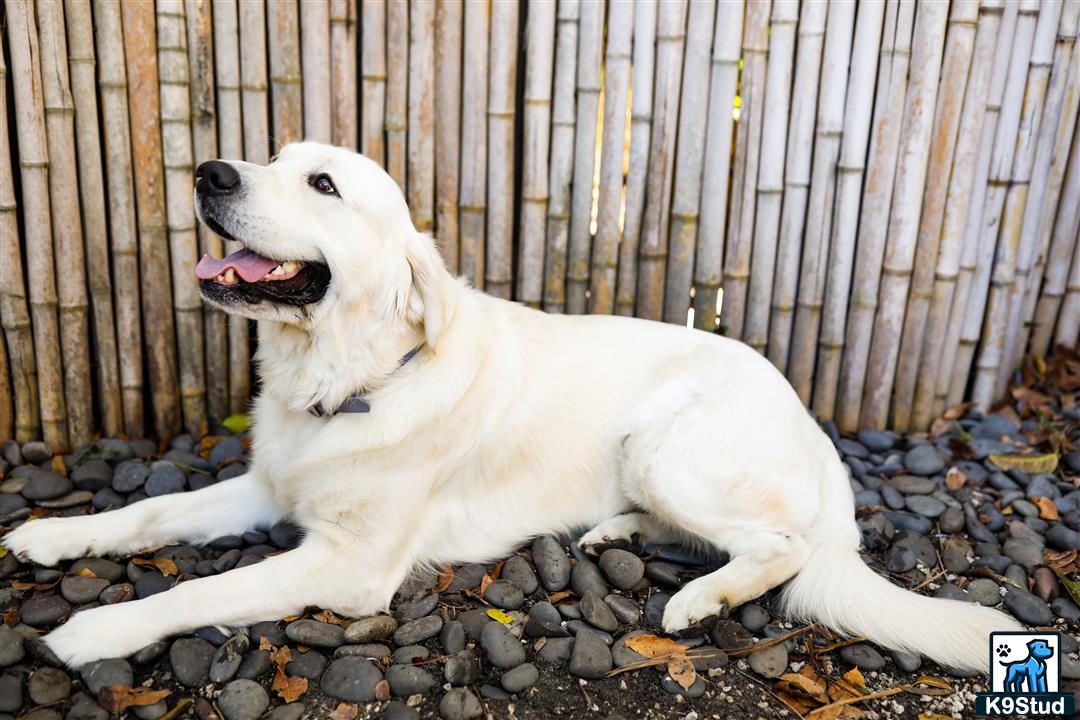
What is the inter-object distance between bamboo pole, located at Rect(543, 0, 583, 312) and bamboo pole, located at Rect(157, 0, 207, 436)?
1.37 meters

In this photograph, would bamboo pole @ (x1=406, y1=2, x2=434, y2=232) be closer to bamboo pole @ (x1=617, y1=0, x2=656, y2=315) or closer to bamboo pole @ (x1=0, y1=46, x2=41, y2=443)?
bamboo pole @ (x1=617, y1=0, x2=656, y2=315)

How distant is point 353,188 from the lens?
8.29 feet

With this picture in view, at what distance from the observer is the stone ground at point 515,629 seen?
232cm

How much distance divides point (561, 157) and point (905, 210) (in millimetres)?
1408

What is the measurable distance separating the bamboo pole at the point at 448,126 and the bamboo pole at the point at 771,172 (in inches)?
47.7

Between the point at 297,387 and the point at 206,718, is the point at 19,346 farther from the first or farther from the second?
the point at 206,718

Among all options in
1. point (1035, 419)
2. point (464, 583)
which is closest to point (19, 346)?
point (464, 583)

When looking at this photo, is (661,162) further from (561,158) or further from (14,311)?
(14,311)

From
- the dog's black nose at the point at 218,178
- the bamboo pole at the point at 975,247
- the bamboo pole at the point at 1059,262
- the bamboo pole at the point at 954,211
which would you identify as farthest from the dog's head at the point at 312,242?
the bamboo pole at the point at 1059,262

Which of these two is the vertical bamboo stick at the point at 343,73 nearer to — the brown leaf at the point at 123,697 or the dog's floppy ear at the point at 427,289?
the dog's floppy ear at the point at 427,289

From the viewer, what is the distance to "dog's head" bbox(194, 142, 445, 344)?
2410 mm

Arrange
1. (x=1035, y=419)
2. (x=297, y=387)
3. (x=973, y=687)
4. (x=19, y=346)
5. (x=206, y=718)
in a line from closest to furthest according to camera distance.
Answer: (x=206, y=718) → (x=973, y=687) → (x=297, y=387) → (x=19, y=346) → (x=1035, y=419)

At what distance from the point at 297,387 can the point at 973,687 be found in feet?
6.89

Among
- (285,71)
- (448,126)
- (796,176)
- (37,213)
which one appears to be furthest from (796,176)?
(37,213)
